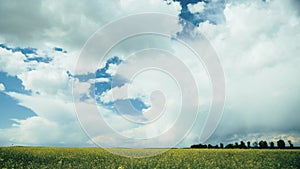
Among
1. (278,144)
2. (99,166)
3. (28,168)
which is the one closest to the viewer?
(28,168)

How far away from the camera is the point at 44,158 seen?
22562mm

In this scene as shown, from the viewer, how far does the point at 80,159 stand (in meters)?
22.7

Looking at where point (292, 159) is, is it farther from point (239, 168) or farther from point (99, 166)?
point (99, 166)

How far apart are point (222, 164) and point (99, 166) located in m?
9.48

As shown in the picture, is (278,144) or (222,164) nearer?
(222,164)

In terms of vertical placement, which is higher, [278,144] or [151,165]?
[278,144]

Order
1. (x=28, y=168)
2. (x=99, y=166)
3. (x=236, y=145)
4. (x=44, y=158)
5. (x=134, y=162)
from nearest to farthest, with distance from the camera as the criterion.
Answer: (x=28, y=168), (x=99, y=166), (x=134, y=162), (x=44, y=158), (x=236, y=145)

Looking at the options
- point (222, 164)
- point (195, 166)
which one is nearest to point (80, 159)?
point (195, 166)

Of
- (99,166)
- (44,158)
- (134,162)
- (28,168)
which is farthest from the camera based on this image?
(44,158)

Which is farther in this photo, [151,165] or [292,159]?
[292,159]

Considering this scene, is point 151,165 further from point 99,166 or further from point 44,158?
point 44,158

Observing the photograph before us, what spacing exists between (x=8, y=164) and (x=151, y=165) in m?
9.69

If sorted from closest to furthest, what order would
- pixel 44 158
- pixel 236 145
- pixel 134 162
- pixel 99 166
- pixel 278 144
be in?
pixel 99 166
pixel 134 162
pixel 44 158
pixel 278 144
pixel 236 145

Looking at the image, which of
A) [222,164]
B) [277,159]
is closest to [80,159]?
[222,164]
